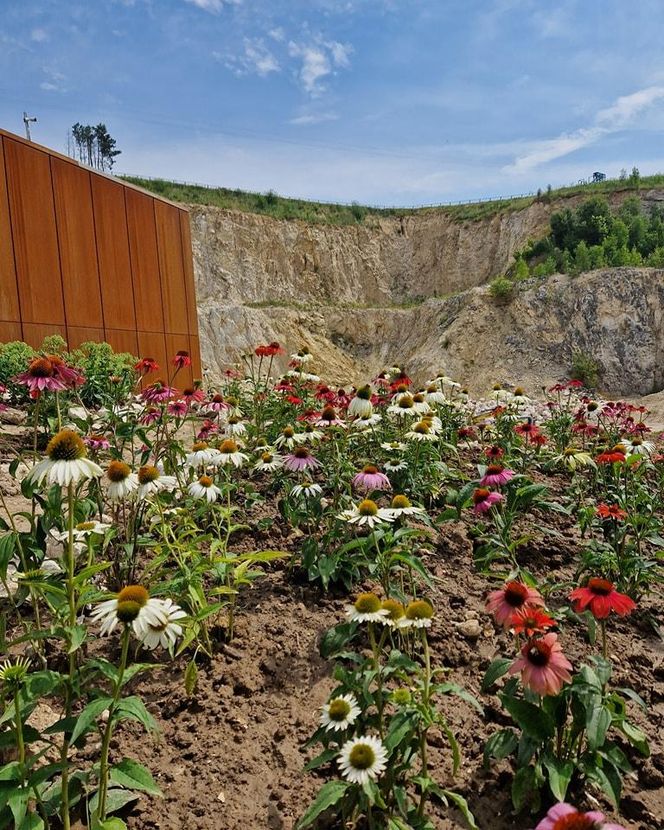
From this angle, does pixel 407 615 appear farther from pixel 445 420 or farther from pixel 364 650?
pixel 445 420

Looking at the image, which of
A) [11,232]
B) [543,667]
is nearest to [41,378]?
[543,667]

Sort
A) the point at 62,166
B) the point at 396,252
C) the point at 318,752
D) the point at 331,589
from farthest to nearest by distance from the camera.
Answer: the point at 396,252
the point at 62,166
the point at 331,589
the point at 318,752

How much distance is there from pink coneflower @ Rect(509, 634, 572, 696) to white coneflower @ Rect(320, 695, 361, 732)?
45 centimetres

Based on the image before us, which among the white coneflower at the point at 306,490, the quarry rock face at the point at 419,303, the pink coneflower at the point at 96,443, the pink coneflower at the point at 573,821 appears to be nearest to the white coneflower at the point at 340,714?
the pink coneflower at the point at 573,821

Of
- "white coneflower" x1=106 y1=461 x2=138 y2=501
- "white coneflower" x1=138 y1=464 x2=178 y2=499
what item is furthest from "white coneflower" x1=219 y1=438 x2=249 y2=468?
"white coneflower" x1=106 y1=461 x2=138 y2=501

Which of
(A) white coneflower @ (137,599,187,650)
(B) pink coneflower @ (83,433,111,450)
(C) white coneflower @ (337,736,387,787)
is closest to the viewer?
(C) white coneflower @ (337,736,387,787)

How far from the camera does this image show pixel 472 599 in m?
2.76

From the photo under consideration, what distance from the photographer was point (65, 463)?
155 cm

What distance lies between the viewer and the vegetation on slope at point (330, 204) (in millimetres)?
27947

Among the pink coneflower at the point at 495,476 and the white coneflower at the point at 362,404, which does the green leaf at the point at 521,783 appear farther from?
the white coneflower at the point at 362,404

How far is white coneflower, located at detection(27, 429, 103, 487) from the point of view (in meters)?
1.51

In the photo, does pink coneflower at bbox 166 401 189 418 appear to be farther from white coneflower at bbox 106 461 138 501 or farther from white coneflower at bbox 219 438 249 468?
white coneflower at bbox 106 461 138 501

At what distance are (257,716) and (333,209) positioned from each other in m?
34.0

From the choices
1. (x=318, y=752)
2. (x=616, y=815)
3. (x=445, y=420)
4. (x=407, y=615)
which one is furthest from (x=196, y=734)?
(x=445, y=420)
